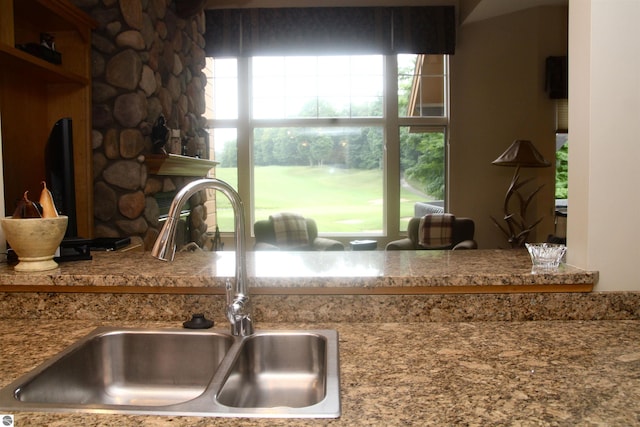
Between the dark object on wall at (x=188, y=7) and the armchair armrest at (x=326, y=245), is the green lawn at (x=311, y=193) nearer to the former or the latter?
the armchair armrest at (x=326, y=245)

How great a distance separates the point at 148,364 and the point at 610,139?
49.5 inches

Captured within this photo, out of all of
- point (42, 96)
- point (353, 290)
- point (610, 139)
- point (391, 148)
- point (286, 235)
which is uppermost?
point (42, 96)

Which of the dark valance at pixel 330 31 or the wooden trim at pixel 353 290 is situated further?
the dark valance at pixel 330 31

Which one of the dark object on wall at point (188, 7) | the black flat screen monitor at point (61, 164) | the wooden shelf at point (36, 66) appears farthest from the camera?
the dark object on wall at point (188, 7)

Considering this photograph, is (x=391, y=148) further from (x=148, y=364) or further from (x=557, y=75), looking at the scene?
(x=148, y=364)

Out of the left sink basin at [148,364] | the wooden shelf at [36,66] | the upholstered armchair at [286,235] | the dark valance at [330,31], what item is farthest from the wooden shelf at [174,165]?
the left sink basin at [148,364]

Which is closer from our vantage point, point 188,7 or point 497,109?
point 188,7

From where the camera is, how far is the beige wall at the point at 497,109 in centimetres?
562

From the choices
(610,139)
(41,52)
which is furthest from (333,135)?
(610,139)

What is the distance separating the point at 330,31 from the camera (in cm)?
561

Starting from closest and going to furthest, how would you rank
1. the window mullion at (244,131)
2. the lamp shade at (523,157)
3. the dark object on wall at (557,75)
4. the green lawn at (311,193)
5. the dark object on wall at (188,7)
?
the dark object on wall at (188,7) < the lamp shade at (523,157) < the dark object on wall at (557,75) < the window mullion at (244,131) < the green lawn at (311,193)

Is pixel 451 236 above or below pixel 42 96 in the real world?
below

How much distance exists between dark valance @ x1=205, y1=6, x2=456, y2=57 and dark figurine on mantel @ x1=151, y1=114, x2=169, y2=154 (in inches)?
84.9

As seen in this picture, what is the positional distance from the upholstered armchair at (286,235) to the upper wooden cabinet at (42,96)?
6.30 ft
